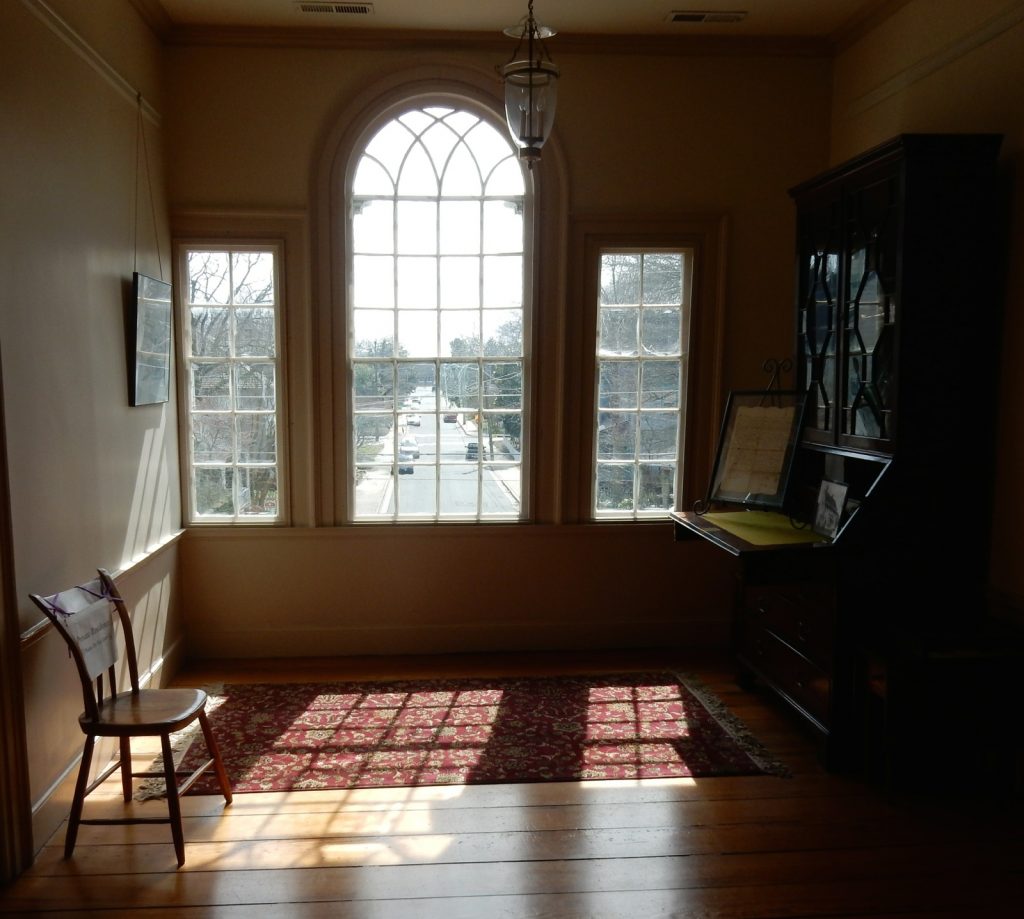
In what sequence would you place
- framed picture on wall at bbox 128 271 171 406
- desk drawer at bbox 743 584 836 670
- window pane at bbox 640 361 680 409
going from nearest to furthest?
desk drawer at bbox 743 584 836 670 < framed picture on wall at bbox 128 271 171 406 < window pane at bbox 640 361 680 409

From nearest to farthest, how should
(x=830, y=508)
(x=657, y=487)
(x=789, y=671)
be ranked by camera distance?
(x=830, y=508)
(x=789, y=671)
(x=657, y=487)

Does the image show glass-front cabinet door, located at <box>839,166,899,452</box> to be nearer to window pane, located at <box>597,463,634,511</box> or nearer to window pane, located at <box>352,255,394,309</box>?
window pane, located at <box>597,463,634,511</box>

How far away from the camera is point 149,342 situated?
4145 millimetres

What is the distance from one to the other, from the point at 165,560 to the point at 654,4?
12.5 ft

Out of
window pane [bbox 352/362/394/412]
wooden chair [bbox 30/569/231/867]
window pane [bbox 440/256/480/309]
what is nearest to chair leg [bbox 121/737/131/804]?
wooden chair [bbox 30/569/231/867]

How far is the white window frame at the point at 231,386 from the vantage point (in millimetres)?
4664

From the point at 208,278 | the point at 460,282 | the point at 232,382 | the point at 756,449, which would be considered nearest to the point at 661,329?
the point at 756,449

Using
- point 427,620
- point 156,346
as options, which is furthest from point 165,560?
point 427,620

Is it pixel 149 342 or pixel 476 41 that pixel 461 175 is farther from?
pixel 149 342

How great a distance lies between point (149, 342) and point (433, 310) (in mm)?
1514

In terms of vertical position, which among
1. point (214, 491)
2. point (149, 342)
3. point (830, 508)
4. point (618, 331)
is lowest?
point (214, 491)

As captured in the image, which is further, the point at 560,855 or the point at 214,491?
the point at 214,491

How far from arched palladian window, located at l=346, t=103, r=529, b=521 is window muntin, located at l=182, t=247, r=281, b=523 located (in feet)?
1.51

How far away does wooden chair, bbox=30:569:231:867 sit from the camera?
9.43 ft
